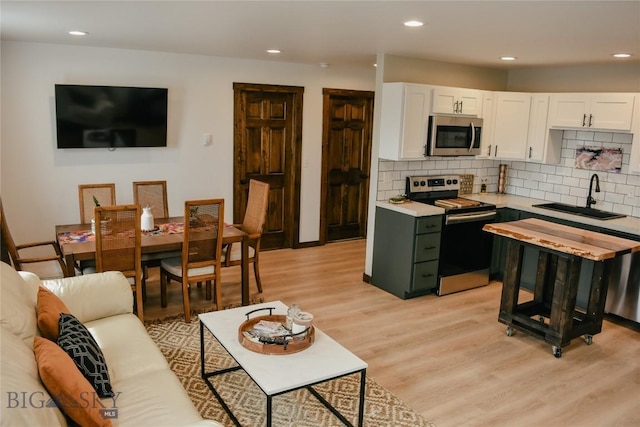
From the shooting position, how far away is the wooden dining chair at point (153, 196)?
4.94 metres

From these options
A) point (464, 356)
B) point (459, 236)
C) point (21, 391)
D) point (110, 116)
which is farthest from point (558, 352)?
point (110, 116)

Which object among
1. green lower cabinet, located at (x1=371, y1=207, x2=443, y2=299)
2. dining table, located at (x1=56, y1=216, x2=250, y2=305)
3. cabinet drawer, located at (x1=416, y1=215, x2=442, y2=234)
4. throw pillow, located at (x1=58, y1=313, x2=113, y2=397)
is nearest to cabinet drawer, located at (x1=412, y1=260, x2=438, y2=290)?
green lower cabinet, located at (x1=371, y1=207, x2=443, y2=299)

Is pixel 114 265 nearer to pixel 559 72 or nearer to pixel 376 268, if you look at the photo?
pixel 376 268

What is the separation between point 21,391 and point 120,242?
7.19ft

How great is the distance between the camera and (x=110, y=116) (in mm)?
5156

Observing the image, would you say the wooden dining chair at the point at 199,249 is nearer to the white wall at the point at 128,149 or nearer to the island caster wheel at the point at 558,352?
the white wall at the point at 128,149

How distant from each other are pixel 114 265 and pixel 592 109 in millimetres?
4562

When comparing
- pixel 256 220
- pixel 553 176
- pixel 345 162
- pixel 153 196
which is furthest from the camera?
pixel 345 162

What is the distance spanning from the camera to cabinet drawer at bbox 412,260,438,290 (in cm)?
491

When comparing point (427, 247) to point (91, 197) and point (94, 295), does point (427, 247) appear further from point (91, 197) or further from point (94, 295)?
point (91, 197)

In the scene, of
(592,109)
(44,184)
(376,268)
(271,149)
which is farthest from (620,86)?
(44,184)

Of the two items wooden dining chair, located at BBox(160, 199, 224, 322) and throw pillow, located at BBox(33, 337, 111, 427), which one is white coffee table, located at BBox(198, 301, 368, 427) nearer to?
throw pillow, located at BBox(33, 337, 111, 427)

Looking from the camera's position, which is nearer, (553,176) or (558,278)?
(558,278)

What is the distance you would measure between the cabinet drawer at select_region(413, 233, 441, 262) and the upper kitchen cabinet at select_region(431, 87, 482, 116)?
124cm
